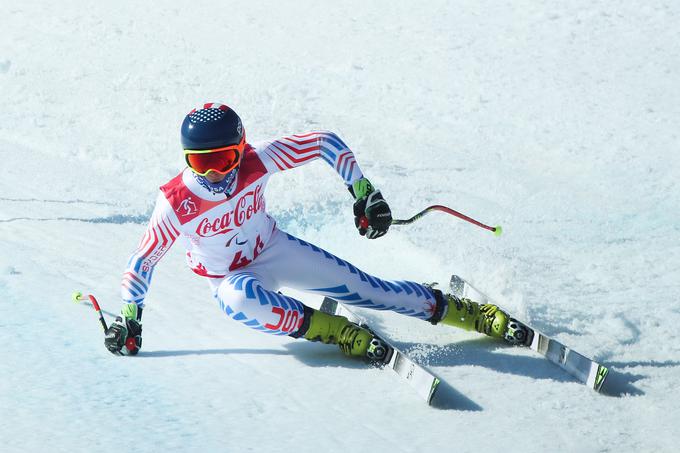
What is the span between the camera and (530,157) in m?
7.34

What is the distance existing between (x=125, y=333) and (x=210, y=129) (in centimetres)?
106

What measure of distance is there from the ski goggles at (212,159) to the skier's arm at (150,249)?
0.24m

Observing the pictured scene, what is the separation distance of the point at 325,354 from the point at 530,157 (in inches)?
148

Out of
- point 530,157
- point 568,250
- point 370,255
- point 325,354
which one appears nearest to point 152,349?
point 325,354

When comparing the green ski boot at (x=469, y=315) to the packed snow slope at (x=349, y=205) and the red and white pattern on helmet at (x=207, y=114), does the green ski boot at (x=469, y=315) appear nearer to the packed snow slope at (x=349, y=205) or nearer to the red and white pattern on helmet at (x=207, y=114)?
the packed snow slope at (x=349, y=205)

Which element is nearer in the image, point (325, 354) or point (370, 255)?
point (325, 354)

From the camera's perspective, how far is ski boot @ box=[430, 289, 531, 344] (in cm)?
435

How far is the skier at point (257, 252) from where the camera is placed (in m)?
3.93

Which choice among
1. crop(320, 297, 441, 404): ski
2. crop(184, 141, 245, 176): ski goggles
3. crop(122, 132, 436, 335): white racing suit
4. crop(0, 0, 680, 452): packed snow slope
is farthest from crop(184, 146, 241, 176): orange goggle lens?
crop(320, 297, 441, 404): ski

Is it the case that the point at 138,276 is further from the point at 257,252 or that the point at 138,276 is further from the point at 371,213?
the point at 371,213

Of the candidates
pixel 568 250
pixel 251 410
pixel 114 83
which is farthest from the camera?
pixel 114 83

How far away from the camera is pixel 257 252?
4297 millimetres

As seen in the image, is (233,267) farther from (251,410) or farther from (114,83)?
(114,83)

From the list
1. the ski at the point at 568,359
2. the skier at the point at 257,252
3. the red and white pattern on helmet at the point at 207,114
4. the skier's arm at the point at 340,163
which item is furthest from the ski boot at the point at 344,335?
the red and white pattern on helmet at the point at 207,114
